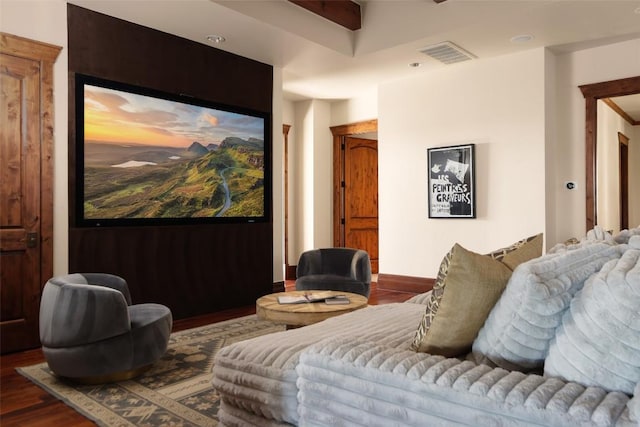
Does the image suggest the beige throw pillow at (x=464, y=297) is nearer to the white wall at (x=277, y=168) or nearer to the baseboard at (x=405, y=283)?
the white wall at (x=277, y=168)

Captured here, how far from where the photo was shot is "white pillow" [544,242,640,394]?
1.14m

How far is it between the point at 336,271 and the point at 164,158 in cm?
199

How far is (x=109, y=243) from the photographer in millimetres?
4109

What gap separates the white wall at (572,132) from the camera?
5043mm

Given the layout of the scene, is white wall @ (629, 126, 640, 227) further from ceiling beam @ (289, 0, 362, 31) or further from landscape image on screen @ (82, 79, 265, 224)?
landscape image on screen @ (82, 79, 265, 224)

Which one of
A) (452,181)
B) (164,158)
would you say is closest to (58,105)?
(164,158)

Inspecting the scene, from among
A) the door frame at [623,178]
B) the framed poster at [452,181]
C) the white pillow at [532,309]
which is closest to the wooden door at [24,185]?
the white pillow at [532,309]

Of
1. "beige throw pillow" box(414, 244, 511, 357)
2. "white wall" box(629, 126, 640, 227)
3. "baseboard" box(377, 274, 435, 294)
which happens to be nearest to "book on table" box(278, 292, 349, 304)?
"beige throw pillow" box(414, 244, 511, 357)

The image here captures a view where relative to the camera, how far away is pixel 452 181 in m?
5.64

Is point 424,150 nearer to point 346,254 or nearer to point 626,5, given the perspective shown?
point 346,254

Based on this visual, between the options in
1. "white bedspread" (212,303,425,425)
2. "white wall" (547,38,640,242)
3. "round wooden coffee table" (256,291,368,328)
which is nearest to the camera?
"white bedspread" (212,303,425,425)

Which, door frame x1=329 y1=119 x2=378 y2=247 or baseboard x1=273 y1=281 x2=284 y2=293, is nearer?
baseboard x1=273 y1=281 x2=284 y2=293

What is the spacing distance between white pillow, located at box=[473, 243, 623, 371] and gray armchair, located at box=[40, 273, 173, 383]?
6.97ft

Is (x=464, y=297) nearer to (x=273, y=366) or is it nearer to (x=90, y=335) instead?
(x=273, y=366)
